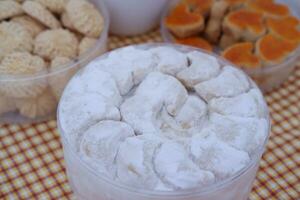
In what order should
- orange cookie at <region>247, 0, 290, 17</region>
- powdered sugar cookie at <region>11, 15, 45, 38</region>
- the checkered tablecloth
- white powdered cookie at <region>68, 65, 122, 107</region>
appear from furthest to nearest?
1. orange cookie at <region>247, 0, 290, 17</region>
2. powdered sugar cookie at <region>11, 15, 45, 38</region>
3. the checkered tablecloth
4. white powdered cookie at <region>68, 65, 122, 107</region>

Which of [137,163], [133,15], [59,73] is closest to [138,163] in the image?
[137,163]

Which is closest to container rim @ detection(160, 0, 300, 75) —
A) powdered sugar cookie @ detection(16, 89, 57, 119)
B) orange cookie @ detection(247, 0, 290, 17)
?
orange cookie @ detection(247, 0, 290, 17)

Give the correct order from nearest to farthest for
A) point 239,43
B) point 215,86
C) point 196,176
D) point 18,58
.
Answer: point 196,176
point 215,86
point 18,58
point 239,43

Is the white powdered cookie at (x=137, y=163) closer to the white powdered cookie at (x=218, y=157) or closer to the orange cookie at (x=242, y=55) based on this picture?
the white powdered cookie at (x=218, y=157)

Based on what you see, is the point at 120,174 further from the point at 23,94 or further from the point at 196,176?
the point at 23,94

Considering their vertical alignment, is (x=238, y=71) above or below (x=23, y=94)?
above

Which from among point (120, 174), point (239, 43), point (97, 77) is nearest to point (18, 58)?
point (97, 77)

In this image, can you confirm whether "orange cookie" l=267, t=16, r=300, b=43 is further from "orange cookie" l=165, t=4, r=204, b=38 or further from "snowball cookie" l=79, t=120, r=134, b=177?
"snowball cookie" l=79, t=120, r=134, b=177

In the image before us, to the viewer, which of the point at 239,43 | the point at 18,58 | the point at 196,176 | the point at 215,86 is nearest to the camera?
the point at 196,176
